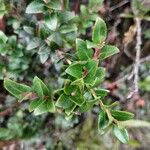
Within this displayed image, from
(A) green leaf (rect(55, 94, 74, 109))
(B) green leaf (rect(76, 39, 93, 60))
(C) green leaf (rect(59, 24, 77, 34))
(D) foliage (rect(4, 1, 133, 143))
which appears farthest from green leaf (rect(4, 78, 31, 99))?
(C) green leaf (rect(59, 24, 77, 34))

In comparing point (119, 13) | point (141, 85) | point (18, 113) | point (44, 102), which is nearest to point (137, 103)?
point (141, 85)

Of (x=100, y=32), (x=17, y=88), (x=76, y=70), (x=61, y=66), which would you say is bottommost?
(x=61, y=66)

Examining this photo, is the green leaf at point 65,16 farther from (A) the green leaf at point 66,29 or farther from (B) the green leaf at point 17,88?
(B) the green leaf at point 17,88

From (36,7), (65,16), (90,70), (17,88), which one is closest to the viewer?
(90,70)

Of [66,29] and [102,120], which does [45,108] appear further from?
[66,29]

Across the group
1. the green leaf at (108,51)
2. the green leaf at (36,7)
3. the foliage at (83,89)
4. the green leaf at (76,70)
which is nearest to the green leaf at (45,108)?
the foliage at (83,89)

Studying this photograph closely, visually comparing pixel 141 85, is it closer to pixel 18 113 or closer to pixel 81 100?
pixel 18 113

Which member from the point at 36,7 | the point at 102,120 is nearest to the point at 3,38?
the point at 36,7
